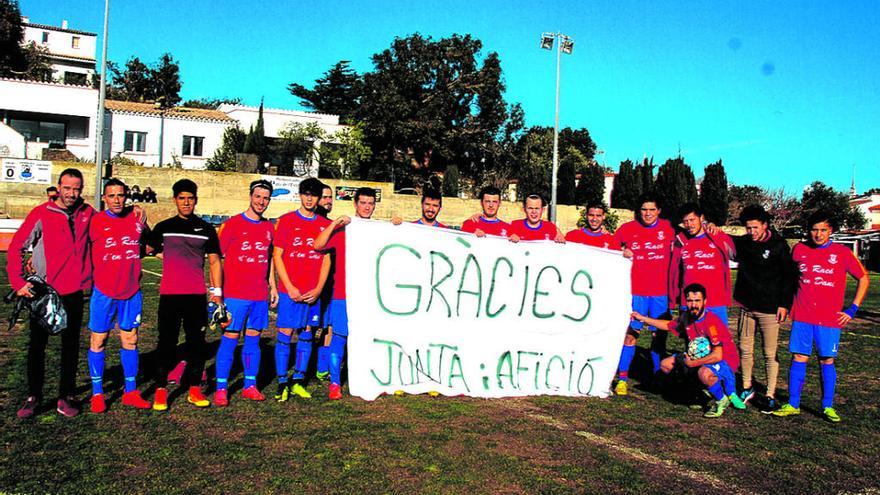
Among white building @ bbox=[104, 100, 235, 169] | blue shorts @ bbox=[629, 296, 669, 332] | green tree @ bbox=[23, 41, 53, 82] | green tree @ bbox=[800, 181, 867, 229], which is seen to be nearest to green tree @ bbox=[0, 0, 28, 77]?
green tree @ bbox=[23, 41, 53, 82]

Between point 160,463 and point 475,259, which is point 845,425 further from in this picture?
point 160,463

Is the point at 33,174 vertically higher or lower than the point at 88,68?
lower

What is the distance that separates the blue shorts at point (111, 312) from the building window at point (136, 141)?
4165cm

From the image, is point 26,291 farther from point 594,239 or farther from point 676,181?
point 676,181

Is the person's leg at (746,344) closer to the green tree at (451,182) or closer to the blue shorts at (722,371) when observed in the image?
the blue shorts at (722,371)

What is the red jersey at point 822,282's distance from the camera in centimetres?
686

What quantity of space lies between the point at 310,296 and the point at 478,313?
5.71ft

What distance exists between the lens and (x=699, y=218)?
293 inches

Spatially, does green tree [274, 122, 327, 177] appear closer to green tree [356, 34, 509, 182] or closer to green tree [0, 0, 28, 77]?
green tree [356, 34, 509, 182]

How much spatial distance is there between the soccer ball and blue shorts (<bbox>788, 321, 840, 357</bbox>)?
2.74 feet

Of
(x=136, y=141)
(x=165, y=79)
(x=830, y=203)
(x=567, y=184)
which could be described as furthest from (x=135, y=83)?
(x=830, y=203)

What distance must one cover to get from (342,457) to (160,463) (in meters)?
1.25

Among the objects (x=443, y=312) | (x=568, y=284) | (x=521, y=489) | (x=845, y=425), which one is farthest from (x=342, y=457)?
(x=845, y=425)

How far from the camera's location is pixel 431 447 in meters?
5.39
